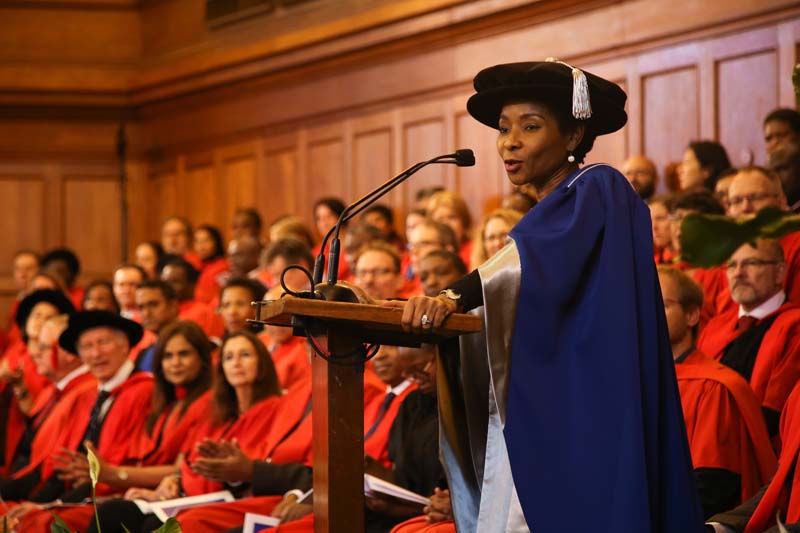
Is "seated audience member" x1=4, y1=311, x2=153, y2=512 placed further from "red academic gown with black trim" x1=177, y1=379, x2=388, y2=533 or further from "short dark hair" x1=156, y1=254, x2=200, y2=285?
"short dark hair" x1=156, y1=254, x2=200, y2=285

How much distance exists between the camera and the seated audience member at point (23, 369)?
25.4 feet

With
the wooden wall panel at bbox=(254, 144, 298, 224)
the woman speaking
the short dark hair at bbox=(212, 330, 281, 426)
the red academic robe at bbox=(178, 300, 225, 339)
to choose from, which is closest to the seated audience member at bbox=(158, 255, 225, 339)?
the red academic robe at bbox=(178, 300, 225, 339)

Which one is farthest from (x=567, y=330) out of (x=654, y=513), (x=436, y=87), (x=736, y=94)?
(x=436, y=87)

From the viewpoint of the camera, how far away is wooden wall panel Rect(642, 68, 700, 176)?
804cm

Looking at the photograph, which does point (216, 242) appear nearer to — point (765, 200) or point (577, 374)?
point (765, 200)

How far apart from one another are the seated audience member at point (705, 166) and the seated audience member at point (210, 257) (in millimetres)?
4052

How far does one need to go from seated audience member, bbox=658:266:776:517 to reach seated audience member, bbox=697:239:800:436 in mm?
439

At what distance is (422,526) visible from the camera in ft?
14.1

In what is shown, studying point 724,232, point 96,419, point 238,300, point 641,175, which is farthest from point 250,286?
point 724,232

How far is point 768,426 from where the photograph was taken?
15.1ft

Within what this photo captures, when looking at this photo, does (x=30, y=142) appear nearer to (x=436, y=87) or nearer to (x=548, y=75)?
(x=436, y=87)

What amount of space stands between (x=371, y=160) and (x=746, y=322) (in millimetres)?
5717

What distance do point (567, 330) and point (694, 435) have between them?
136cm

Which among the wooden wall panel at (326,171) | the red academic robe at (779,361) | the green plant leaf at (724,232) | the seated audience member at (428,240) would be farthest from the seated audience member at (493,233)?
the green plant leaf at (724,232)
